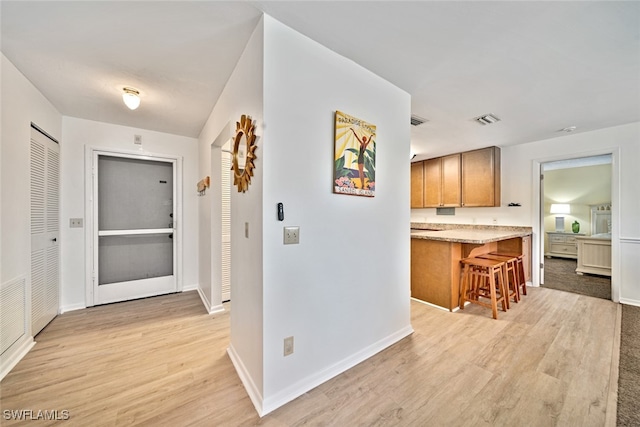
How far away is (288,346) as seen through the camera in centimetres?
156

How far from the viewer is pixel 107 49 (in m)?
1.78

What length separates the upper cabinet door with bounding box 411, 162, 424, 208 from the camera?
5.09 m

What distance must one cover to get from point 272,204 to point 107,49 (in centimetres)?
175

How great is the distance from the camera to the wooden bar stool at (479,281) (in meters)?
2.70

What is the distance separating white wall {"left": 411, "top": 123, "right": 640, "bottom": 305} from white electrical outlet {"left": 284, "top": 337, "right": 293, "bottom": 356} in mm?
4406

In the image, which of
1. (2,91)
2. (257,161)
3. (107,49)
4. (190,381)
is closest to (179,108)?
(107,49)

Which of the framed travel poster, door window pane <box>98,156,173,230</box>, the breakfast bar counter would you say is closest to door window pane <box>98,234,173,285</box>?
door window pane <box>98,156,173,230</box>

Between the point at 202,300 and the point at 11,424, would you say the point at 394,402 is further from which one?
the point at 202,300

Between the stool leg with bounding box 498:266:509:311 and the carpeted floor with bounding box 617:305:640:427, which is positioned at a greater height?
the stool leg with bounding box 498:266:509:311

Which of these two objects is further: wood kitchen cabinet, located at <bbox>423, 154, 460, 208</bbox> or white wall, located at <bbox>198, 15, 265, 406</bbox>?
wood kitchen cabinet, located at <bbox>423, 154, 460, 208</bbox>

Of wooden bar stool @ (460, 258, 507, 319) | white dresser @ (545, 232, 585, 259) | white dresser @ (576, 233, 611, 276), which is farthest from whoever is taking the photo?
white dresser @ (545, 232, 585, 259)

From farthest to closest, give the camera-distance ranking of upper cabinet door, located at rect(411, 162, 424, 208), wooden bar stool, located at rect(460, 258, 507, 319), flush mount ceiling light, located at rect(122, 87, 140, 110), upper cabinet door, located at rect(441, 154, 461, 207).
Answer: upper cabinet door, located at rect(411, 162, 424, 208), upper cabinet door, located at rect(441, 154, 461, 207), wooden bar stool, located at rect(460, 258, 507, 319), flush mount ceiling light, located at rect(122, 87, 140, 110)

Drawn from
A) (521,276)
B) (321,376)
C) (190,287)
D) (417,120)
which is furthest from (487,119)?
(190,287)

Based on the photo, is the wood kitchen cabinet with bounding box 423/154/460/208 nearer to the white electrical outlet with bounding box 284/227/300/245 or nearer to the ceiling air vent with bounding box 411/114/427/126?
Answer: the ceiling air vent with bounding box 411/114/427/126
